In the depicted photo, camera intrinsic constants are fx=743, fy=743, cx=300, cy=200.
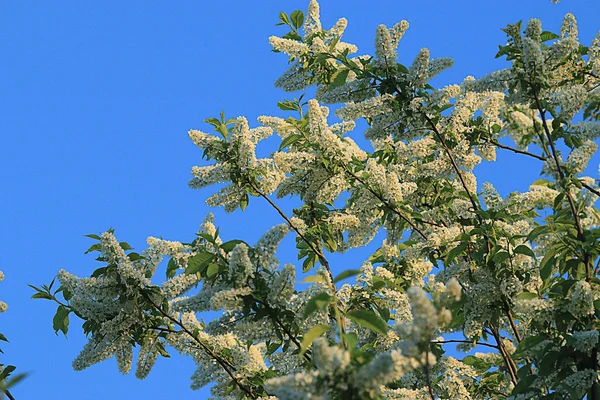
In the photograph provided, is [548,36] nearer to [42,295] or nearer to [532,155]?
[532,155]

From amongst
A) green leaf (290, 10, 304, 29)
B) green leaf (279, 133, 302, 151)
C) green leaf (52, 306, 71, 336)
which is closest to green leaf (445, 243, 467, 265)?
green leaf (279, 133, 302, 151)

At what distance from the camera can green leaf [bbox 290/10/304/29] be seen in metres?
7.60

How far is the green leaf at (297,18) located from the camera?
24.9 ft

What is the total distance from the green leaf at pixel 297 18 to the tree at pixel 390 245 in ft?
0.05

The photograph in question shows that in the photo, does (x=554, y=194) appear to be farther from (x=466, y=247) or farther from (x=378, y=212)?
(x=378, y=212)

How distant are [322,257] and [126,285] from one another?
1.82m

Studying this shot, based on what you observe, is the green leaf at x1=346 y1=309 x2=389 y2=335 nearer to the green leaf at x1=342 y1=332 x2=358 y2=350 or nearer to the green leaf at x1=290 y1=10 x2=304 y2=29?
the green leaf at x1=342 y1=332 x2=358 y2=350

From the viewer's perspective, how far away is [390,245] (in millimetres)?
7398

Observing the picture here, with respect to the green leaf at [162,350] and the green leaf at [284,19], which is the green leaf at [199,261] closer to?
the green leaf at [162,350]

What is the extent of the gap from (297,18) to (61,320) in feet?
12.4

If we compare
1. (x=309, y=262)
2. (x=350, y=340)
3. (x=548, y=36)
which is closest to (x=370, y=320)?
(x=350, y=340)

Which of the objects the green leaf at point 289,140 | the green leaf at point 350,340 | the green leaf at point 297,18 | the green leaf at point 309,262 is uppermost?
the green leaf at point 297,18

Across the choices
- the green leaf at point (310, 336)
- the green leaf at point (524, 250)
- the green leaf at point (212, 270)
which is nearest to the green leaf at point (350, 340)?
the green leaf at point (310, 336)

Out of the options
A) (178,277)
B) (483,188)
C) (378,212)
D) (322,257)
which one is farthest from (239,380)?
(483,188)
